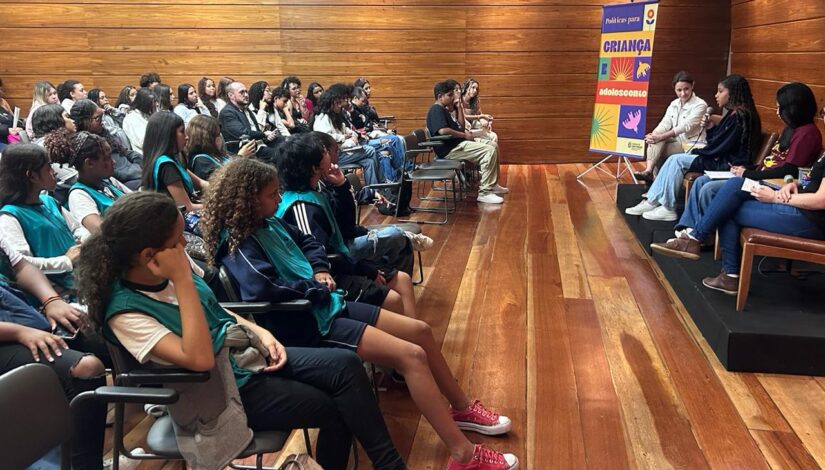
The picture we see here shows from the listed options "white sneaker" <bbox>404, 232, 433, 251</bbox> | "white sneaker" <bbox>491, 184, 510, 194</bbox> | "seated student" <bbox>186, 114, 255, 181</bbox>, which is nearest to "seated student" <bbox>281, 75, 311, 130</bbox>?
"white sneaker" <bbox>491, 184, 510, 194</bbox>

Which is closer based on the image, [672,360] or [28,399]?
[28,399]

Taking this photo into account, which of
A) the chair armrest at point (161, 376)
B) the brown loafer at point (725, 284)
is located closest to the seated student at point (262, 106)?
the brown loafer at point (725, 284)

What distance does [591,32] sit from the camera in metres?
7.97

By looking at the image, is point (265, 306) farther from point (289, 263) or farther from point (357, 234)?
point (357, 234)

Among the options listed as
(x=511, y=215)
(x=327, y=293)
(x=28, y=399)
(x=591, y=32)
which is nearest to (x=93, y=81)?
(x=511, y=215)

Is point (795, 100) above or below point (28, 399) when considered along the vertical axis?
above

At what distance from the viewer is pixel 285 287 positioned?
6.60ft

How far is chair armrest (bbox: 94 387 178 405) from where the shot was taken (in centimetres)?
149

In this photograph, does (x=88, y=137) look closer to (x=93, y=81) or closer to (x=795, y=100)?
(x=795, y=100)

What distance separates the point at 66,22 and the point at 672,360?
847cm

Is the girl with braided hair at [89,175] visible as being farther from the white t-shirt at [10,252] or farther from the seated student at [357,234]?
the seated student at [357,234]

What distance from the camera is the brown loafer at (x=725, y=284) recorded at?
3.15m

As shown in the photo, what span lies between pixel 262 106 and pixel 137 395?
5.45m

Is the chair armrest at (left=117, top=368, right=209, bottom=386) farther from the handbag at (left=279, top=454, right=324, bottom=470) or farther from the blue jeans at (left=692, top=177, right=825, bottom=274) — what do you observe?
the blue jeans at (left=692, top=177, right=825, bottom=274)
